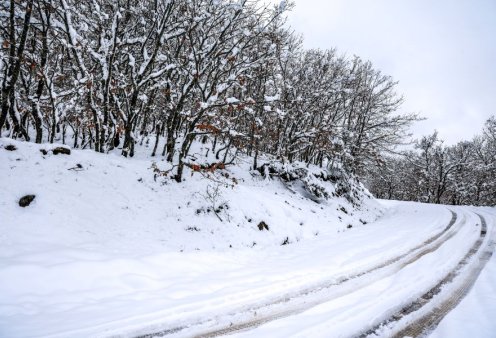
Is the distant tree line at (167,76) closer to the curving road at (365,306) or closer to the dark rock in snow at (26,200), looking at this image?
the dark rock in snow at (26,200)

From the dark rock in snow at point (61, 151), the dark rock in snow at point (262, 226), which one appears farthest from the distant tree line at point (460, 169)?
the dark rock in snow at point (61, 151)

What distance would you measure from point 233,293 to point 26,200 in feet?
18.4

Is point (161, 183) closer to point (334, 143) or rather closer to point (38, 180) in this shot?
point (38, 180)

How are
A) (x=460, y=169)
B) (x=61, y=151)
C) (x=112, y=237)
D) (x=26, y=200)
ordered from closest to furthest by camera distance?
1. (x=26, y=200)
2. (x=112, y=237)
3. (x=61, y=151)
4. (x=460, y=169)

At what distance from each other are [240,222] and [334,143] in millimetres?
8232

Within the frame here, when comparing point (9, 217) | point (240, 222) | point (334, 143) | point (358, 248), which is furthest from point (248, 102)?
point (334, 143)

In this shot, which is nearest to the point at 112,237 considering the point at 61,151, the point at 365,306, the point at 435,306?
the point at 61,151

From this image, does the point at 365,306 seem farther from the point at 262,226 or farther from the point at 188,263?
the point at 262,226

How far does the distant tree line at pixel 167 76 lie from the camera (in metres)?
8.88

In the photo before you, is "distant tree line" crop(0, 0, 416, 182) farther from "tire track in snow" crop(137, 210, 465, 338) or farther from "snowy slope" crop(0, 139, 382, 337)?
"tire track in snow" crop(137, 210, 465, 338)

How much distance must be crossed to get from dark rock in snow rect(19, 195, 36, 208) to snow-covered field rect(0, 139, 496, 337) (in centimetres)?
11

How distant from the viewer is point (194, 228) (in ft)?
26.1

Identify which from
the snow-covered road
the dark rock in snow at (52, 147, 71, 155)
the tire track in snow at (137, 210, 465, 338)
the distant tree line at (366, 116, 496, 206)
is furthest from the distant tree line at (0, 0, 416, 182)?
the distant tree line at (366, 116, 496, 206)

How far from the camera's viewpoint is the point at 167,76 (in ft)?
36.4
